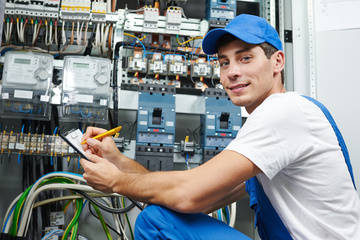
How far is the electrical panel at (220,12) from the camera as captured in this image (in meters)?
2.52

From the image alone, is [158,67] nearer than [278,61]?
No

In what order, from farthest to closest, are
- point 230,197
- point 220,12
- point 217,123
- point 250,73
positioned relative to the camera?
point 220,12
point 217,123
point 230,197
point 250,73

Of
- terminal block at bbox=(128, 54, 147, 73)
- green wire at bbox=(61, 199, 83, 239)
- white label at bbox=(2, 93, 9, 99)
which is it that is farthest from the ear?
white label at bbox=(2, 93, 9, 99)

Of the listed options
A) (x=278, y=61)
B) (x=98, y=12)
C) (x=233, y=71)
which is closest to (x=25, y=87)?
(x=98, y=12)

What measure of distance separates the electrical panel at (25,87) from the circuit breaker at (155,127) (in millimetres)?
621

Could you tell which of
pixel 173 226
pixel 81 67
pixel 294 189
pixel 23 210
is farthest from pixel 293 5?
pixel 23 210

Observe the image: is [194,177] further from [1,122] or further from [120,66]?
[1,122]

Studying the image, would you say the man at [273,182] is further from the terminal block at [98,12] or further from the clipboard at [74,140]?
the terminal block at [98,12]

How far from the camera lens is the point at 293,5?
2.47m

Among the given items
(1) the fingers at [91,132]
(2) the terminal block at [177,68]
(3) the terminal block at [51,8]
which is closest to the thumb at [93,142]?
(1) the fingers at [91,132]

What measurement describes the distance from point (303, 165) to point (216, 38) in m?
0.59

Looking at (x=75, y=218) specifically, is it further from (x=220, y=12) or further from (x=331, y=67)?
(x=331, y=67)

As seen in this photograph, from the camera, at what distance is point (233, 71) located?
1.29 meters

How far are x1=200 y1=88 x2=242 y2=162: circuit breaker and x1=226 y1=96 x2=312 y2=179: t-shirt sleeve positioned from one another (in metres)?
1.24
